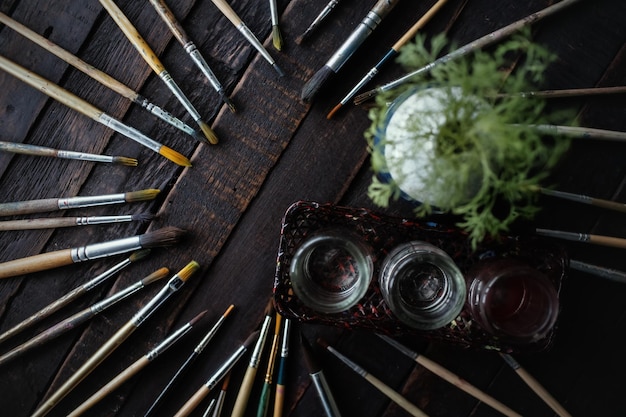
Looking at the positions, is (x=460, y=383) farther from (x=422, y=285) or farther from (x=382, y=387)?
(x=422, y=285)

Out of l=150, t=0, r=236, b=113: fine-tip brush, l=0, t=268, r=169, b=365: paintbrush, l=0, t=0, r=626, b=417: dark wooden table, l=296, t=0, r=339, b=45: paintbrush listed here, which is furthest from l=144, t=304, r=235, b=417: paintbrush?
l=296, t=0, r=339, b=45: paintbrush

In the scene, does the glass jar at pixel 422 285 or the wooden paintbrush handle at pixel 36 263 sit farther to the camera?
the wooden paintbrush handle at pixel 36 263

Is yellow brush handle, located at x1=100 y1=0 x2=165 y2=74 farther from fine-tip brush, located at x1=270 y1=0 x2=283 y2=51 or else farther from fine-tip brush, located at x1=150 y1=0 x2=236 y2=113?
fine-tip brush, located at x1=270 y1=0 x2=283 y2=51

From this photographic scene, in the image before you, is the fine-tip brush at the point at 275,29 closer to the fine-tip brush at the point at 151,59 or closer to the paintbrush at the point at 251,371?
the fine-tip brush at the point at 151,59

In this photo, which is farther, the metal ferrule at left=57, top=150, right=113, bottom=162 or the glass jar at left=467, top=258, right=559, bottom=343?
the metal ferrule at left=57, top=150, right=113, bottom=162

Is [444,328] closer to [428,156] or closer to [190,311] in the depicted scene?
[428,156]

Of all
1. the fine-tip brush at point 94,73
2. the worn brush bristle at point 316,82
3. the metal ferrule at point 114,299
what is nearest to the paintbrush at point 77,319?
the metal ferrule at point 114,299
